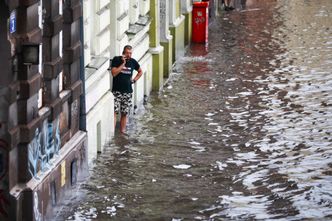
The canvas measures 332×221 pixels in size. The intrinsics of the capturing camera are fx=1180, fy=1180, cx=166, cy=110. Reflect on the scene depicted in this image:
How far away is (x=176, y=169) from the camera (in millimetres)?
19531

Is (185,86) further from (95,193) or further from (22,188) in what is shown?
(22,188)

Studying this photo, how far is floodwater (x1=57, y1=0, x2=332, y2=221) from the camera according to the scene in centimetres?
1717

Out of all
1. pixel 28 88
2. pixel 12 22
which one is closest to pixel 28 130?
pixel 28 88

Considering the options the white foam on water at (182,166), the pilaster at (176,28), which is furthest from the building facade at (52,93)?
the pilaster at (176,28)

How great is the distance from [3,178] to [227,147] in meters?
7.58

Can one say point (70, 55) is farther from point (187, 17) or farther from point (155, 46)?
point (187, 17)

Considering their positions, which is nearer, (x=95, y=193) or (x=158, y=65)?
(x=95, y=193)

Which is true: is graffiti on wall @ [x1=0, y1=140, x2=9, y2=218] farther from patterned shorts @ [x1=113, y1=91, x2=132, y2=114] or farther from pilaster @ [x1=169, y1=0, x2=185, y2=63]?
pilaster @ [x1=169, y1=0, x2=185, y2=63]

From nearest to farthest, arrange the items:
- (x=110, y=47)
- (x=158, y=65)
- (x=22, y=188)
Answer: (x=22, y=188) → (x=110, y=47) → (x=158, y=65)

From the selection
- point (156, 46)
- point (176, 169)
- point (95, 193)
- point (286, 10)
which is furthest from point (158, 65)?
point (286, 10)

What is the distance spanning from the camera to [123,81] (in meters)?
21.8

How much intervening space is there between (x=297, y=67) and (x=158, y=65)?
17.3 feet

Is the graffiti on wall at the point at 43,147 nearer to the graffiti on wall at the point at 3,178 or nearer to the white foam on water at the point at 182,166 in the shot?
the graffiti on wall at the point at 3,178

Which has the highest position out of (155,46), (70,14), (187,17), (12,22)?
(12,22)
